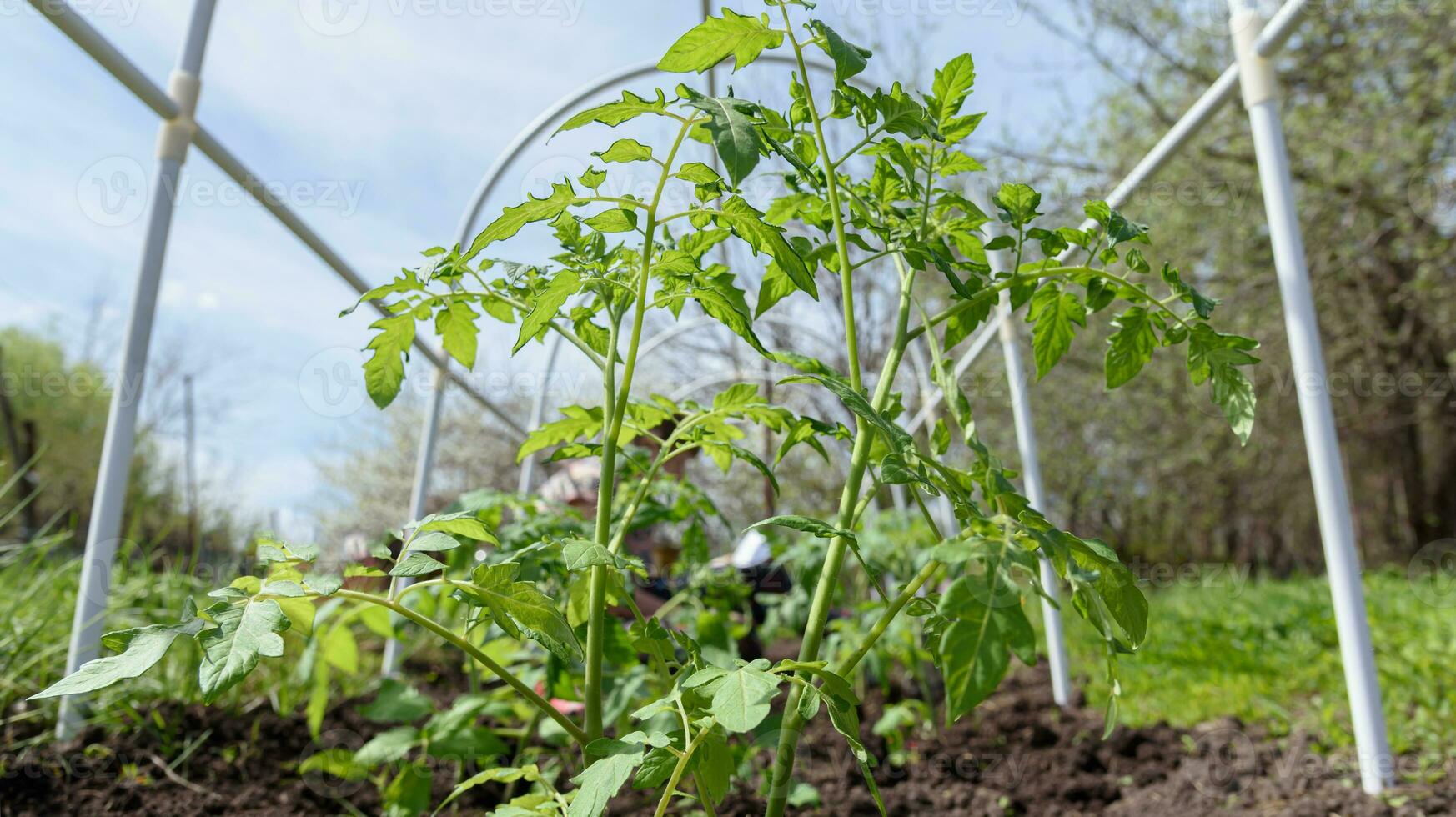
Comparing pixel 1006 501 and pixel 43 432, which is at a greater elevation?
pixel 43 432

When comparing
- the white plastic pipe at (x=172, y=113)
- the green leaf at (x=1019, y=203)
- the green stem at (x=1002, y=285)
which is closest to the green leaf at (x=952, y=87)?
the green leaf at (x=1019, y=203)

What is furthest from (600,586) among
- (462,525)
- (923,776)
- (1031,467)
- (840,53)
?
(1031,467)

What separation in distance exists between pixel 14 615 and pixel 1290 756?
136 inches

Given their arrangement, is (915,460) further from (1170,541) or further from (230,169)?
(1170,541)

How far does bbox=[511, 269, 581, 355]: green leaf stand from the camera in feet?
3.11

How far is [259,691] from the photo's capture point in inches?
112

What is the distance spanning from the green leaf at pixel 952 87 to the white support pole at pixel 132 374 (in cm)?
171

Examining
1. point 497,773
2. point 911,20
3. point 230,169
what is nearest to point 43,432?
point 911,20

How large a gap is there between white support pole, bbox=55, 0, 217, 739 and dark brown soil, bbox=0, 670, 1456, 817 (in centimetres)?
19

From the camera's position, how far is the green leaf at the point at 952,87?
1.13 m

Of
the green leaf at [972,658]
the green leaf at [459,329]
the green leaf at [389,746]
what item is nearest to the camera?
the green leaf at [972,658]

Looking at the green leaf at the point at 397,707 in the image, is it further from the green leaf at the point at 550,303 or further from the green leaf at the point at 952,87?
the green leaf at the point at 952,87

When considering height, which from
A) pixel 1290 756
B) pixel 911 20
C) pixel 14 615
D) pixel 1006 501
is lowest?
pixel 1290 756

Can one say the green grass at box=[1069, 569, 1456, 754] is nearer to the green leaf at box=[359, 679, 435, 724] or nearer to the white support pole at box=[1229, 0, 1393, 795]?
the white support pole at box=[1229, 0, 1393, 795]
